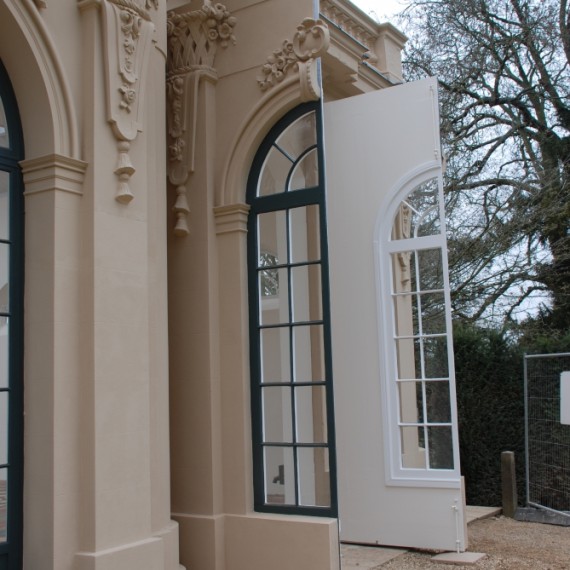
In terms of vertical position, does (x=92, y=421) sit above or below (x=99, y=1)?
below

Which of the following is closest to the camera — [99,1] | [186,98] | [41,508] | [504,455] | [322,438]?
[41,508]

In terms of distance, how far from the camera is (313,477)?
238 inches

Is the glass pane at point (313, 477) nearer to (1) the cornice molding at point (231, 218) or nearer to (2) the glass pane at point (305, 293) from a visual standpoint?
(2) the glass pane at point (305, 293)

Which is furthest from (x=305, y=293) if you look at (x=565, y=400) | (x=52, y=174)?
(x=565, y=400)

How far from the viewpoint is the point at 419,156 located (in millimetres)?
7258

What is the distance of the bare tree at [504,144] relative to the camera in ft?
42.8

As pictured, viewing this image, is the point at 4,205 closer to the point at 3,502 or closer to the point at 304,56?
the point at 3,502

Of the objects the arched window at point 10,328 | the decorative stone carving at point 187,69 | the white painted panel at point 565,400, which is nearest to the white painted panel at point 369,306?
the decorative stone carving at point 187,69

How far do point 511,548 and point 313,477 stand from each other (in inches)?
94.7

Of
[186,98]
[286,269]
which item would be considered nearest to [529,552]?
[286,269]

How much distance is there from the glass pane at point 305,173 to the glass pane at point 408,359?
1.75m

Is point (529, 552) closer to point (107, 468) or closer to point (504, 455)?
point (504, 455)

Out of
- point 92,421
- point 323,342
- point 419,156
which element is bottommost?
point 92,421

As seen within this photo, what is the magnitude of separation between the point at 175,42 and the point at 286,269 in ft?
7.00
